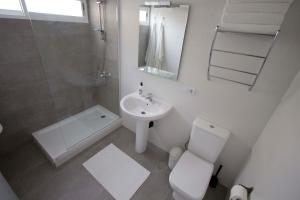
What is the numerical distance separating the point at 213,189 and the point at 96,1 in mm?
2976

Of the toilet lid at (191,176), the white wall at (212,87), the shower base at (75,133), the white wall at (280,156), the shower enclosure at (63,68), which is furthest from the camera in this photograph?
the shower base at (75,133)

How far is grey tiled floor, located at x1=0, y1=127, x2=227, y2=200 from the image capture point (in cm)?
151

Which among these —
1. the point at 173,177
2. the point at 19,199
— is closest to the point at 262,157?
the point at 173,177

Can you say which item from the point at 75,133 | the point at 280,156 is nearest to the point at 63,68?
the point at 75,133

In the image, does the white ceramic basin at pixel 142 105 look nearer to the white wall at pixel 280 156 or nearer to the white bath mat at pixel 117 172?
the white bath mat at pixel 117 172

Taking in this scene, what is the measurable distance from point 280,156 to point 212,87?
758 mm

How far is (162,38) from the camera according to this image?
161 centimetres

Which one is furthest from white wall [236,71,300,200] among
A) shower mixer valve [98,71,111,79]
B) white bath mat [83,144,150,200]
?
shower mixer valve [98,71,111,79]

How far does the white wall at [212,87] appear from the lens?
3.50 ft

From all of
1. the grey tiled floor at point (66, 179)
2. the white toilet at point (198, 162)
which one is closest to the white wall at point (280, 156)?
the white toilet at point (198, 162)

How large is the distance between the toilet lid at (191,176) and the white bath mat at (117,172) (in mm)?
552

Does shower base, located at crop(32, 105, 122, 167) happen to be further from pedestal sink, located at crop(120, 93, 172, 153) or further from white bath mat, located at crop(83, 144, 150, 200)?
pedestal sink, located at crop(120, 93, 172, 153)

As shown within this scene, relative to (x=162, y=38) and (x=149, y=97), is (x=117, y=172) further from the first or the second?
(x=162, y=38)

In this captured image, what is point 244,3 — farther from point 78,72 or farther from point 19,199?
point 19,199
